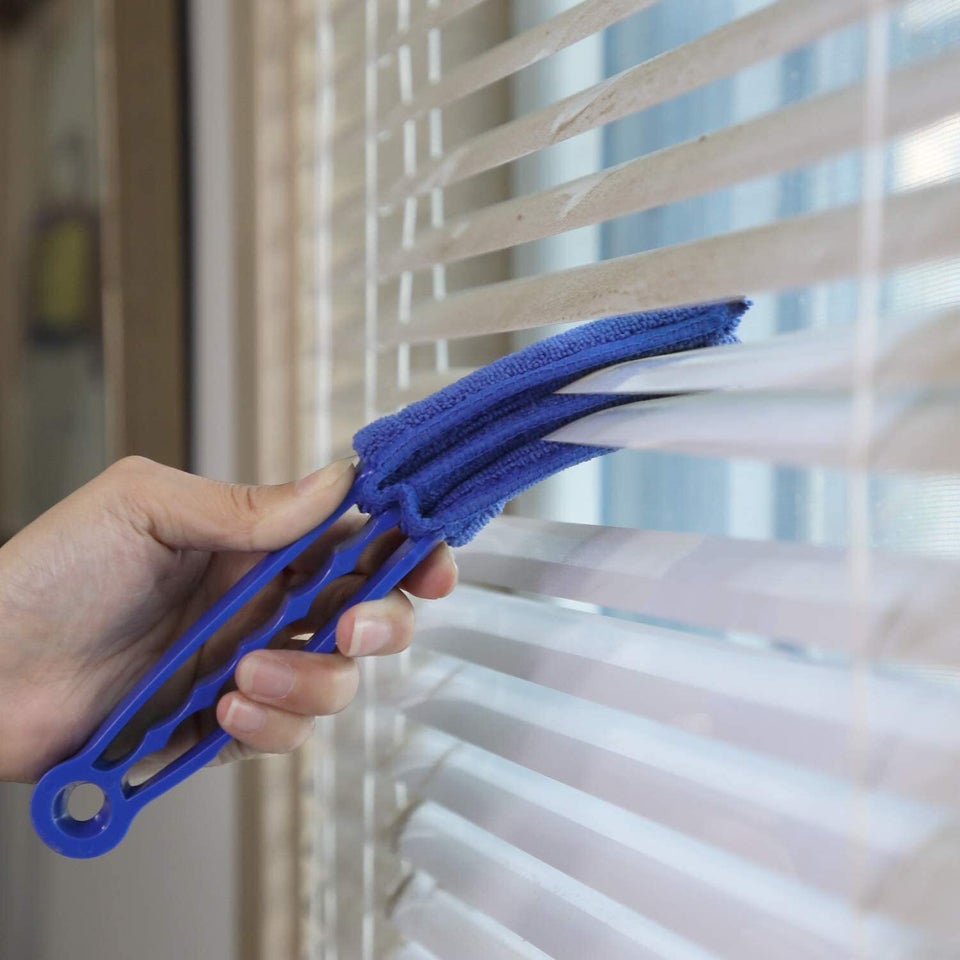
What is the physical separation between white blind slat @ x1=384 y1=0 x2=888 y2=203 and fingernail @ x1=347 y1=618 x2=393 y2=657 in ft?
0.83

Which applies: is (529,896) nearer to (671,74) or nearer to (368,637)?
(368,637)

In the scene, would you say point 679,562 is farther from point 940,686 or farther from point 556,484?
point 556,484

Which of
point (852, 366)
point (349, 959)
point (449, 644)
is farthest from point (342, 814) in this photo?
point (852, 366)

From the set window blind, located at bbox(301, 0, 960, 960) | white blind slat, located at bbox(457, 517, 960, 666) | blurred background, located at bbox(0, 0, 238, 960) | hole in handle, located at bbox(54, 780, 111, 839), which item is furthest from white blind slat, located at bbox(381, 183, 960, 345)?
blurred background, located at bbox(0, 0, 238, 960)

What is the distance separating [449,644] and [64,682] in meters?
0.25

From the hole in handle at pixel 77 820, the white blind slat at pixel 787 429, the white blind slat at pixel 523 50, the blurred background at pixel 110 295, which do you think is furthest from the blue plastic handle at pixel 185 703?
the blurred background at pixel 110 295

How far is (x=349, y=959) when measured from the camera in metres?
0.74

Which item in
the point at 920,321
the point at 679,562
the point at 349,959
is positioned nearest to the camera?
the point at 920,321

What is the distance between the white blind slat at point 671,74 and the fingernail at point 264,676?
Answer: 29 centimetres

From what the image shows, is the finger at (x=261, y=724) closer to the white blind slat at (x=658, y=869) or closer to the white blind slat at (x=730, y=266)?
the white blind slat at (x=658, y=869)

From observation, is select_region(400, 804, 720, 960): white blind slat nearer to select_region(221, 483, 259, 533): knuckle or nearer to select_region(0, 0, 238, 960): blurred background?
select_region(221, 483, 259, 533): knuckle

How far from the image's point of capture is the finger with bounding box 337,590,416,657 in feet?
1.70

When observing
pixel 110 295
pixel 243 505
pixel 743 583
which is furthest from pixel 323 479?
pixel 110 295

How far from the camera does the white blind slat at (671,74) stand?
14.6 inches
